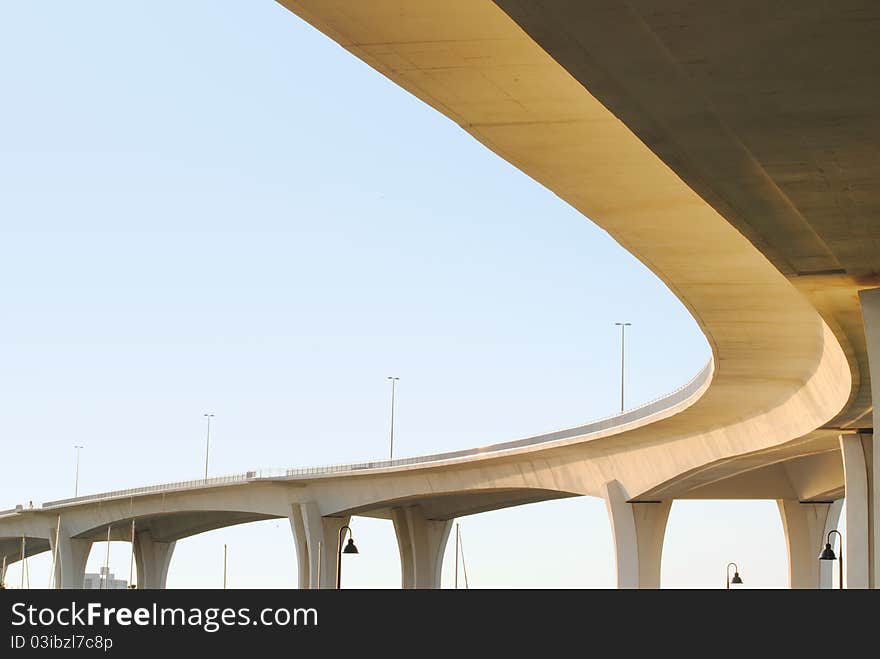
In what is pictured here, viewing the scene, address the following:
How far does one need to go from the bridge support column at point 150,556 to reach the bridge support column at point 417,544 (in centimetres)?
3037

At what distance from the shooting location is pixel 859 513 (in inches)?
1646

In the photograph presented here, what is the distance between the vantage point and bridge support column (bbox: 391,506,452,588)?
292 feet

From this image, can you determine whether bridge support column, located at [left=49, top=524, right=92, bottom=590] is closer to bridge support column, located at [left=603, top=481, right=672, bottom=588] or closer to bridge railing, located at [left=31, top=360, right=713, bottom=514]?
bridge railing, located at [left=31, top=360, right=713, bottom=514]

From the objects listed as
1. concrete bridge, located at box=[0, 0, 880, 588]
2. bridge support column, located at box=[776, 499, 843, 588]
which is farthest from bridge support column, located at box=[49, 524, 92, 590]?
concrete bridge, located at box=[0, 0, 880, 588]

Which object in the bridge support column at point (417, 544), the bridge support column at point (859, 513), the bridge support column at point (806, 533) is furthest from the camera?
the bridge support column at point (417, 544)

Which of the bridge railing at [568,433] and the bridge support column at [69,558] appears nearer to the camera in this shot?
the bridge railing at [568,433]

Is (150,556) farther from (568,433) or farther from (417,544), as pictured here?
(568,433)

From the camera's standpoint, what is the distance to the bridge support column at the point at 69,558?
100 meters

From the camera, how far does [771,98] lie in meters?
15.2

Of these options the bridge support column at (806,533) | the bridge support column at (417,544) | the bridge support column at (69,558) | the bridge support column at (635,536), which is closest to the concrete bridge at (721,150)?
the bridge support column at (635,536)

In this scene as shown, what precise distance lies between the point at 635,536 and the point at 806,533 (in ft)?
39.7

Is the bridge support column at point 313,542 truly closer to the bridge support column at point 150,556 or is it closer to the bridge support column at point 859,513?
the bridge support column at point 150,556

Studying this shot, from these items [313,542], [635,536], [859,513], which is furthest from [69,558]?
[859,513]

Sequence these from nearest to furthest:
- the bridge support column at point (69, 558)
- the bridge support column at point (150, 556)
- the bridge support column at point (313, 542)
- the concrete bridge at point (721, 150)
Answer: the concrete bridge at point (721, 150)
the bridge support column at point (313, 542)
the bridge support column at point (69, 558)
the bridge support column at point (150, 556)
